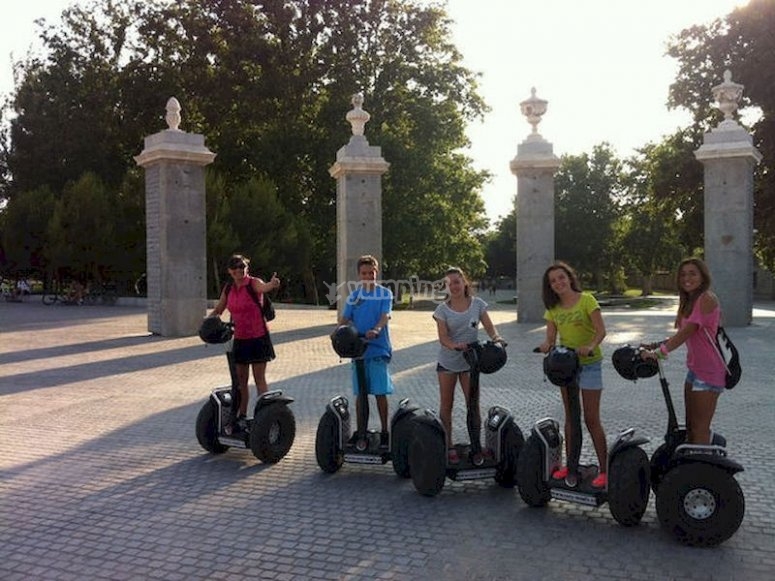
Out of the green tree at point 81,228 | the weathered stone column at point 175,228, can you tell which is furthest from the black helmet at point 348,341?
the green tree at point 81,228

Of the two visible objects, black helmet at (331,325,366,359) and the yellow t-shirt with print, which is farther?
black helmet at (331,325,366,359)

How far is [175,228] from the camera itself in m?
17.4

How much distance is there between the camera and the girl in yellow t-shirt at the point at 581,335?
5.08 metres

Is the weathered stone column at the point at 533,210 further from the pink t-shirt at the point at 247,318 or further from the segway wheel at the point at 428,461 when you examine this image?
the segway wheel at the point at 428,461

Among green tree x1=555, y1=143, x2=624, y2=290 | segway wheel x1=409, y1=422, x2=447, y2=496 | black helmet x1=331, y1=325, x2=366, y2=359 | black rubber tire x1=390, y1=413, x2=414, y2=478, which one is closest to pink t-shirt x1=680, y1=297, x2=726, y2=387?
segway wheel x1=409, y1=422, x2=447, y2=496

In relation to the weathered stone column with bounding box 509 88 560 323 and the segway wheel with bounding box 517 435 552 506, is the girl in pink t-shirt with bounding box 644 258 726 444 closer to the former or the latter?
the segway wheel with bounding box 517 435 552 506

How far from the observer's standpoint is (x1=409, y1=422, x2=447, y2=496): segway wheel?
5.48 meters

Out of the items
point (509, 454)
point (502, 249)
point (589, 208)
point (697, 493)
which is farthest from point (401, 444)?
point (502, 249)

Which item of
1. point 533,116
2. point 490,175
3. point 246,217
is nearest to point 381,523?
point 533,116

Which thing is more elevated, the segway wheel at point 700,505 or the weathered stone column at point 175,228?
the weathered stone column at point 175,228

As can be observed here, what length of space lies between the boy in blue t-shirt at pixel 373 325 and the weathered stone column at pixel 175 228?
11.8 metres

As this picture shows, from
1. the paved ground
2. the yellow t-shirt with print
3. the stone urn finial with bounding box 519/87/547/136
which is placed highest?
the stone urn finial with bounding box 519/87/547/136

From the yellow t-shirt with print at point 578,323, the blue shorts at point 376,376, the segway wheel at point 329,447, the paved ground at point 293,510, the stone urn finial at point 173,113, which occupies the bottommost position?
the paved ground at point 293,510

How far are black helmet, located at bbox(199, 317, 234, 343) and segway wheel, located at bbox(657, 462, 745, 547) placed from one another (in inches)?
149
